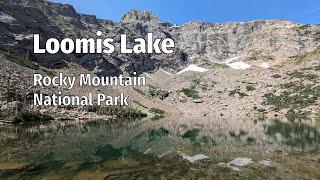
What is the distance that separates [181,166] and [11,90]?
12981 cm

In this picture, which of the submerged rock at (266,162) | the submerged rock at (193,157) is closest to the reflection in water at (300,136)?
the submerged rock at (266,162)

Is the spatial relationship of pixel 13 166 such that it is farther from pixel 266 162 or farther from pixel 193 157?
pixel 266 162

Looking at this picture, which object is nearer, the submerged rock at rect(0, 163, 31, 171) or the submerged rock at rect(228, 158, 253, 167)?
the submerged rock at rect(0, 163, 31, 171)

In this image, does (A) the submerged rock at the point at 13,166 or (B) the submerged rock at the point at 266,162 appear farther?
(B) the submerged rock at the point at 266,162

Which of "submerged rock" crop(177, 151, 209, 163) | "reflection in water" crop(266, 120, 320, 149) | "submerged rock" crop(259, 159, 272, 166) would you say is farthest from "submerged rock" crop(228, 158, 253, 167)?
"reflection in water" crop(266, 120, 320, 149)

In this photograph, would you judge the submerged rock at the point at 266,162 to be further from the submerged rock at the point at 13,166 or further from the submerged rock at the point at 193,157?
the submerged rock at the point at 13,166

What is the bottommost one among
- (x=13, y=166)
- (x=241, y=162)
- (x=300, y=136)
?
(x=300, y=136)

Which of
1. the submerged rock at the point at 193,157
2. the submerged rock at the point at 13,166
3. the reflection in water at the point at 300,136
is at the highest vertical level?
the submerged rock at the point at 13,166

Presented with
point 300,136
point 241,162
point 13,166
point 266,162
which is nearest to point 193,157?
point 241,162

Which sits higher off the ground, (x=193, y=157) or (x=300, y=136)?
(x=193, y=157)

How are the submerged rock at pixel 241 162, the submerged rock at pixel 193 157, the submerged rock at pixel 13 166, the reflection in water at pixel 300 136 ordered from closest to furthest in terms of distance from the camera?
1. the submerged rock at pixel 13 166
2. the submerged rock at pixel 241 162
3. the submerged rock at pixel 193 157
4. the reflection in water at pixel 300 136

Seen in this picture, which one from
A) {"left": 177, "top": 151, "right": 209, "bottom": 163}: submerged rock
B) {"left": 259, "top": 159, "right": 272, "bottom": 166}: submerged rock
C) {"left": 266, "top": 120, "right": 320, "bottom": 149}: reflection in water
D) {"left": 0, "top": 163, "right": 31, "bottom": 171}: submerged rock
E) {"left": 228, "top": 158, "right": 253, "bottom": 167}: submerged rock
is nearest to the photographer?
{"left": 0, "top": 163, "right": 31, "bottom": 171}: submerged rock

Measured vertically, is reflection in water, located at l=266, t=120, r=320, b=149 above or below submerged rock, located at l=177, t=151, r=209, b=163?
below

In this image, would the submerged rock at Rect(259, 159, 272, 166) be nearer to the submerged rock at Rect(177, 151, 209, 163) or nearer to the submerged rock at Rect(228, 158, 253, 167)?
the submerged rock at Rect(228, 158, 253, 167)
